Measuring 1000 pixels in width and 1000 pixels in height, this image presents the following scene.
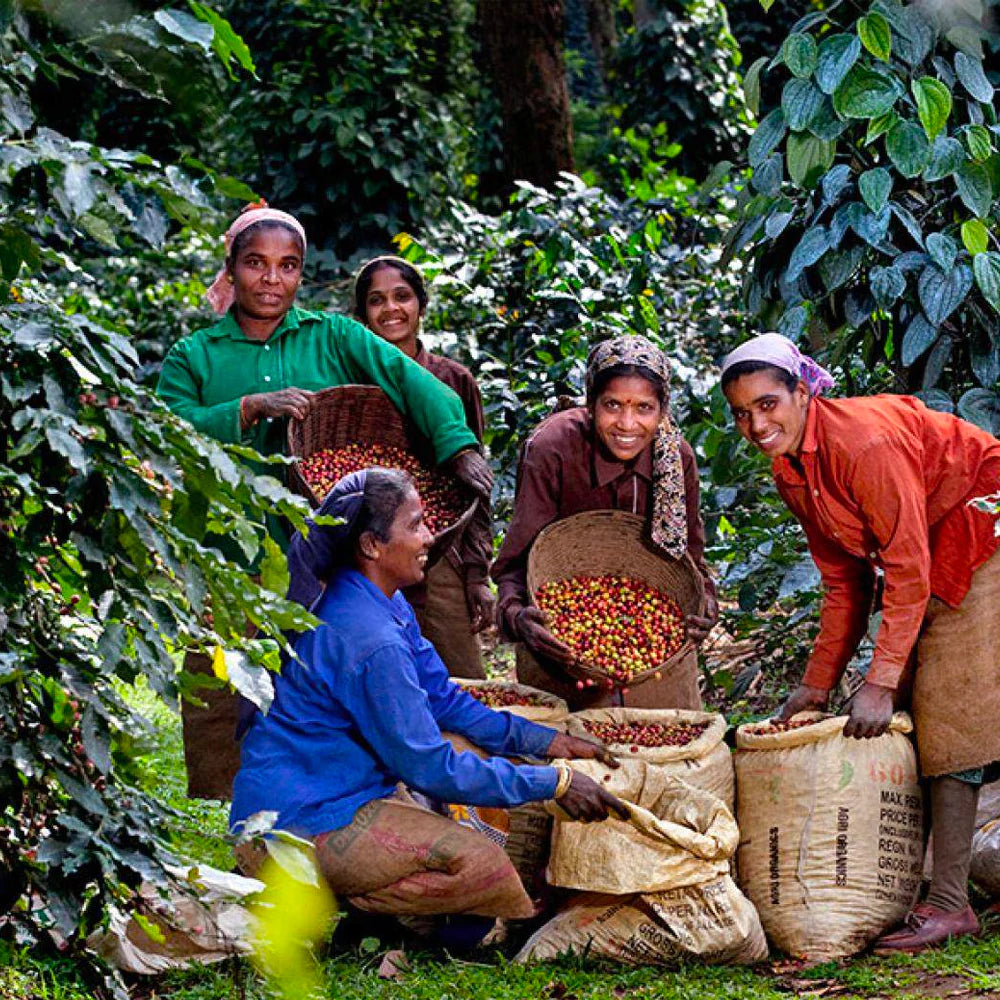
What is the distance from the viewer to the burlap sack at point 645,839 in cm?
360

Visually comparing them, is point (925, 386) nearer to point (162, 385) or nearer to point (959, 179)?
point (959, 179)

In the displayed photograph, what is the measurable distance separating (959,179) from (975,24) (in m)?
0.54

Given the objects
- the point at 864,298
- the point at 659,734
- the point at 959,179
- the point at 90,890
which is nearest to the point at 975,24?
the point at 959,179

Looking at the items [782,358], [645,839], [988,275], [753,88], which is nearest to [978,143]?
[988,275]

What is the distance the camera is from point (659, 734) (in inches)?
154

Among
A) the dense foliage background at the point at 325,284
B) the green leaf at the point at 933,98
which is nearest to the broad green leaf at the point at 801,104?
the dense foliage background at the point at 325,284

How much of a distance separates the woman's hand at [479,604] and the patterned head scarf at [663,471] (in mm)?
534

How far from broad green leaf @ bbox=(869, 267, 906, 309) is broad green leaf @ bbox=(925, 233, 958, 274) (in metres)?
0.10

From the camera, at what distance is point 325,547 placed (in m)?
3.65

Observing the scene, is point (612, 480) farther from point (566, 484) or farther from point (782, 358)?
point (782, 358)

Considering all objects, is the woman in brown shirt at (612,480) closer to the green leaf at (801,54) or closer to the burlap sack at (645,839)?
the burlap sack at (645,839)

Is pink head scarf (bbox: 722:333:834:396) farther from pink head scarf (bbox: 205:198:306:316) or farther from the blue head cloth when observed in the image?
pink head scarf (bbox: 205:198:306:316)

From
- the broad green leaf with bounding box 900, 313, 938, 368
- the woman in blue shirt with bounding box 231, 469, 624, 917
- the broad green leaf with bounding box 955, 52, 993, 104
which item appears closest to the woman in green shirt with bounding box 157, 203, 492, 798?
the woman in blue shirt with bounding box 231, 469, 624, 917

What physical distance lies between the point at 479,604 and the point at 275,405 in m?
0.89
